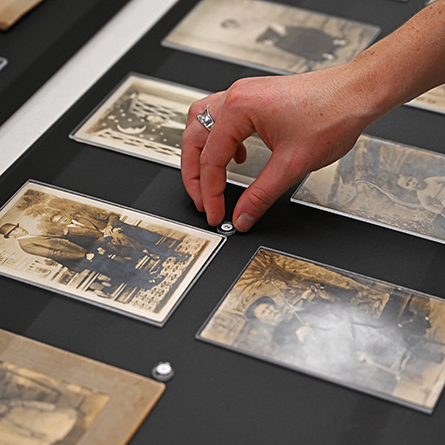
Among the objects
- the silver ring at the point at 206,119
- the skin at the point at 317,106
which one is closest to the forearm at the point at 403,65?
the skin at the point at 317,106

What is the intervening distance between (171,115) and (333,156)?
0.54 m

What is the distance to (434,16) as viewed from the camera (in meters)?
1.34

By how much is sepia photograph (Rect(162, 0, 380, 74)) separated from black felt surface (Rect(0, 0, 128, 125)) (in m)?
0.26

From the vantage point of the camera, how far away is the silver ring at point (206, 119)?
4.75 ft

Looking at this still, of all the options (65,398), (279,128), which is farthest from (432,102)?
(65,398)

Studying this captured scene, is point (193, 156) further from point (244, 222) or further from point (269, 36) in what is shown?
point (269, 36)

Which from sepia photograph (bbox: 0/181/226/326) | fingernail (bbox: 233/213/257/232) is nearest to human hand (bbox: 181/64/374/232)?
fingernail (bbox: 233/213/257/232)

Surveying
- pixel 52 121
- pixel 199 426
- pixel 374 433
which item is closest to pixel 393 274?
pixel 374 433

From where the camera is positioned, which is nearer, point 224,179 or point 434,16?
point 434,16

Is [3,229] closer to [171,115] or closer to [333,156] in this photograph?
[171,115]


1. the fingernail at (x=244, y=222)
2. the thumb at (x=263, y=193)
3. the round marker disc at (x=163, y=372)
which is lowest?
the round marker disc at (x=163, y=372)

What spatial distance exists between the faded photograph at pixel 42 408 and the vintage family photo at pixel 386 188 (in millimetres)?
674

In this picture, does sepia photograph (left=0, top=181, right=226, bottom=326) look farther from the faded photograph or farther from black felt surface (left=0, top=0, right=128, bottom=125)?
black felt surface (left=0, top=0, right=128, bottom=125)

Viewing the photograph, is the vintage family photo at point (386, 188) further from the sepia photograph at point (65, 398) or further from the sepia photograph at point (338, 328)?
the sepia photograph at point (65, 398)
